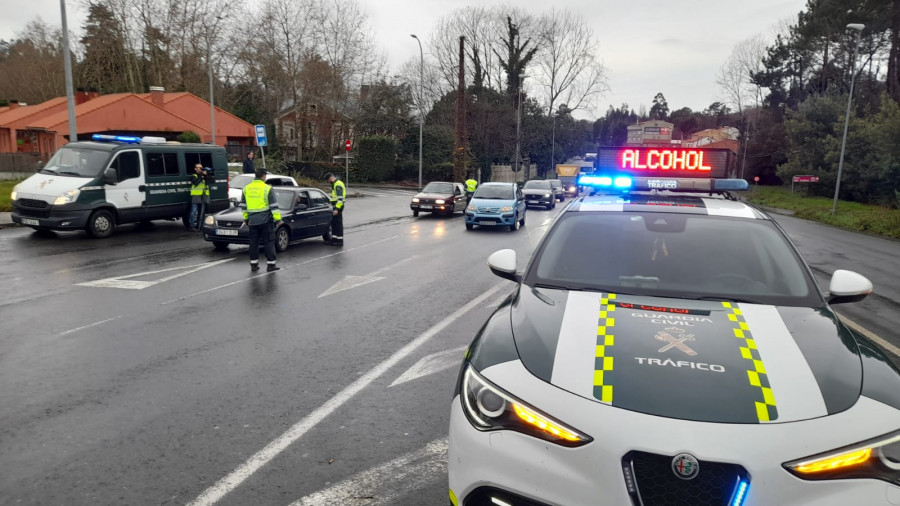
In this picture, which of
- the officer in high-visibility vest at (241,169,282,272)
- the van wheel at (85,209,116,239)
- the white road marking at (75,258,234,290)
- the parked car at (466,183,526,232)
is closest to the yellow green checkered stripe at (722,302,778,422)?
the white road marking at (75,258,234,290)

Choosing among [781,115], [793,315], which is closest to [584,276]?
[793,315]

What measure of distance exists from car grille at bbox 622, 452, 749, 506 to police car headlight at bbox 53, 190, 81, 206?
49.7 ft

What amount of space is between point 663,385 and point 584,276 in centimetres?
144

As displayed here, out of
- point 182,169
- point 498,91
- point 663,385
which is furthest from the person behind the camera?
point 498,91

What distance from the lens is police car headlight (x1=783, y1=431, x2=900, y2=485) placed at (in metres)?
2.18

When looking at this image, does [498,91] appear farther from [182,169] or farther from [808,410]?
[808,410]

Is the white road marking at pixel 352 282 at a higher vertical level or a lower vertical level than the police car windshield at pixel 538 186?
lower

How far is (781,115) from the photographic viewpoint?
69.5 meters

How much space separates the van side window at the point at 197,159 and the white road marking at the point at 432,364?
13001mm

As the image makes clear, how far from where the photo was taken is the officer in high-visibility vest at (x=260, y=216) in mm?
11164

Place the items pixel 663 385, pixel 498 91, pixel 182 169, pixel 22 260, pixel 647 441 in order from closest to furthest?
1. pixel 647 441
2. pixel 663 385
3. pixel 22 260
4. pixel 182 169
5. pixel 498 91

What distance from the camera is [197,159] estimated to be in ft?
55.1

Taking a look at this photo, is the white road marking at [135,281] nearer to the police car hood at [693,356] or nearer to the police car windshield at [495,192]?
the police car hood at [693,356]

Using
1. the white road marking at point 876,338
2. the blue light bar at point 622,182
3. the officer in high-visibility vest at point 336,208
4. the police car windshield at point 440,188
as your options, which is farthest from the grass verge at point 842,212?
the blue light bar at point 622,182
